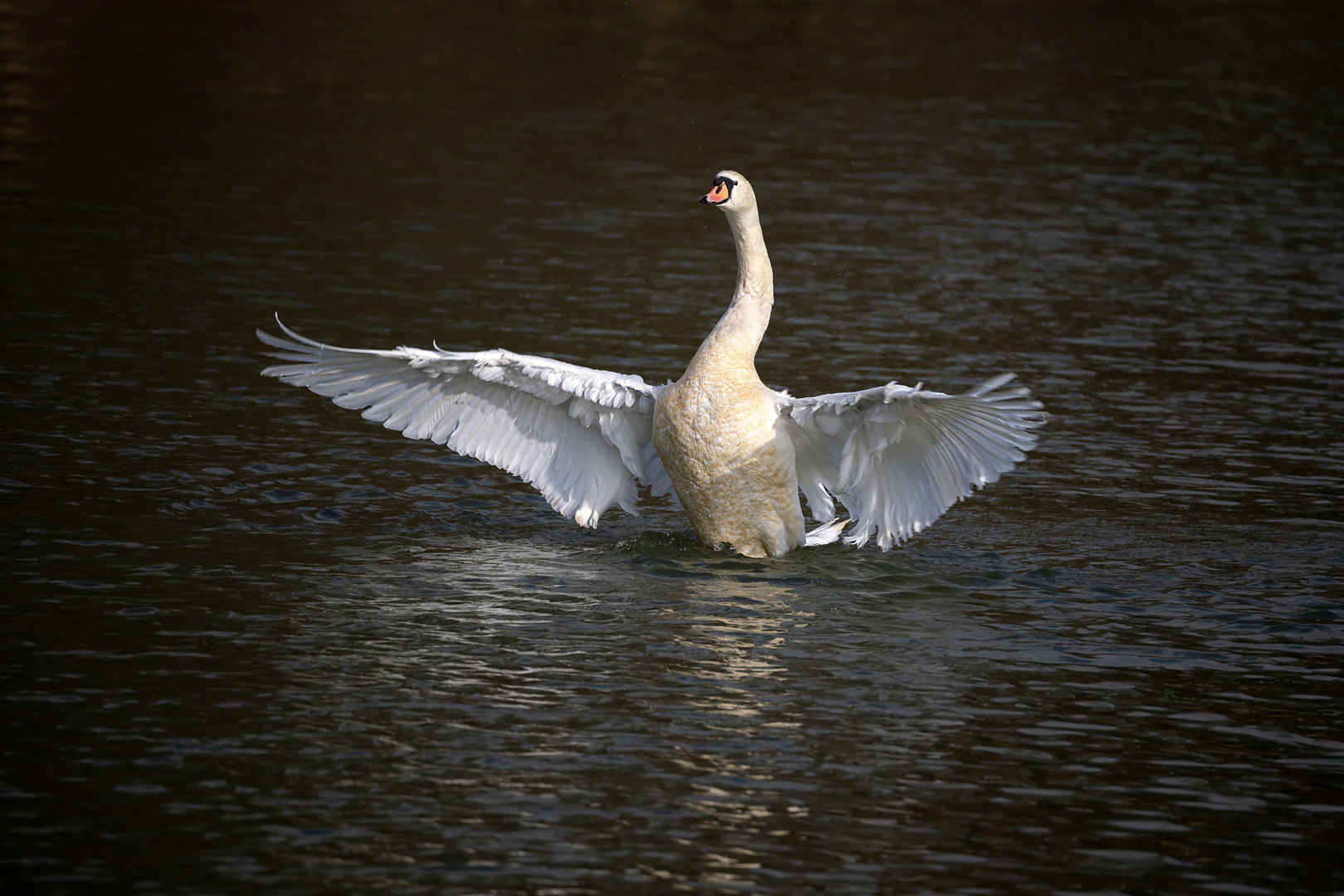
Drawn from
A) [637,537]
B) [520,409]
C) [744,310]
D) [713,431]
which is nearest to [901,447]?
[713,431]

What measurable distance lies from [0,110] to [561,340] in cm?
1422

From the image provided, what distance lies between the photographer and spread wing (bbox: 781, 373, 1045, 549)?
10.9m

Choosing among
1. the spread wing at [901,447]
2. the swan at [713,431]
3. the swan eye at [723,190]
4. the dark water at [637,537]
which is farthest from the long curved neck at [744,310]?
the dark water at [637,537]

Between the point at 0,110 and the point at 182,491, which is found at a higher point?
the point at 0,110

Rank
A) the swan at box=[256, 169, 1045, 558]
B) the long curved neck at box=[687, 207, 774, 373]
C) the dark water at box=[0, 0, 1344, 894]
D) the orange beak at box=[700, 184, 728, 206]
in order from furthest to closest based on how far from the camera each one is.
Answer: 1. the orange beak at box=[700, 184, 728, 206]
2. the long curved neck at box=[687, 207, 774, 373]
3. the swan at box=[256, 169, 1045, 558]
4. the dark water at box=[0, 0, 1344, 894]

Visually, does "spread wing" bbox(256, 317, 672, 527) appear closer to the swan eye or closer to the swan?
the swan

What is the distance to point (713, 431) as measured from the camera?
39.3 feet

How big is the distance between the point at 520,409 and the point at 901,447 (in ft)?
9.65

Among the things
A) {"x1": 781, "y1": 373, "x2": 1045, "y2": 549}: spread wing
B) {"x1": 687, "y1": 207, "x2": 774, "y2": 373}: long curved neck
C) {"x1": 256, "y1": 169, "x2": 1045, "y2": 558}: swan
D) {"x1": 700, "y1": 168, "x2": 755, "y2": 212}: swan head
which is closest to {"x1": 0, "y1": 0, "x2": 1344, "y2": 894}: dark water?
{"x1": 256, "y1": 169, "x2": 1045, "y2": 558}: swan

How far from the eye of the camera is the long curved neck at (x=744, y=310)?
39.7 ft

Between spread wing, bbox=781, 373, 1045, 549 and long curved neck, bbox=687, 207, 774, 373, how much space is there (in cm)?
54

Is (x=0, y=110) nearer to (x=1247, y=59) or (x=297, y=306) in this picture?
(x=297, y=306)

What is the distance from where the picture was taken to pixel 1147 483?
576 inches

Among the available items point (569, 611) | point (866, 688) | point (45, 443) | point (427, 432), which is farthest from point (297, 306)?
point (866, 688)
